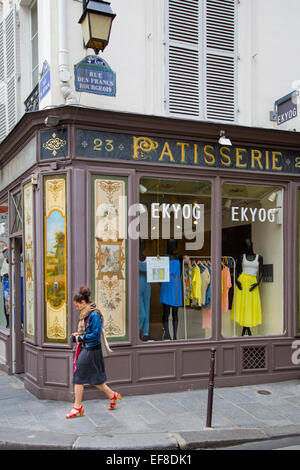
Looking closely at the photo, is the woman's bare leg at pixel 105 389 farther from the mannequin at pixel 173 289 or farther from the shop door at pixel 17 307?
the shop door at pixel 17 307

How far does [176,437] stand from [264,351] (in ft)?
11.1

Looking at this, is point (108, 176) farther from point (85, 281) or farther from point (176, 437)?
point (176, 437)

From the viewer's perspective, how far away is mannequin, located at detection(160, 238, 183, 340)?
8398mm

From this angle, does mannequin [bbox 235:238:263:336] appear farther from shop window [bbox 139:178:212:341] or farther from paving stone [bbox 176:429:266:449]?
paving stone [bbox 176:429:266:449]

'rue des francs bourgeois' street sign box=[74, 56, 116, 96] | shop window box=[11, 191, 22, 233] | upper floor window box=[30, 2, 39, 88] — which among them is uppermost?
upper floor window box=[30, 2, 39, 88]

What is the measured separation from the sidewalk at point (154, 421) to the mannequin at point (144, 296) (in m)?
1.14

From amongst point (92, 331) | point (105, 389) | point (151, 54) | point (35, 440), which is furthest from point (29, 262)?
point (151, 54)

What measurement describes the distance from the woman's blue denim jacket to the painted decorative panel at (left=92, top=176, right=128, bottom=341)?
1.10 meters

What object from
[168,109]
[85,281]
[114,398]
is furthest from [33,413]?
[168,109]

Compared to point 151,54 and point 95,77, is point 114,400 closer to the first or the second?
point 95,77

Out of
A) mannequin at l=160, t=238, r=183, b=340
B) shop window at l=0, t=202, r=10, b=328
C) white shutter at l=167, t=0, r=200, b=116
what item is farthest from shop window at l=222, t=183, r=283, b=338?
shop window at l=0, t=202, r=10, b=328

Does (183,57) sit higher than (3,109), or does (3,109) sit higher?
(183,57)

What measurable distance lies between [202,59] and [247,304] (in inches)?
186

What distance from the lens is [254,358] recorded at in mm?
8531
